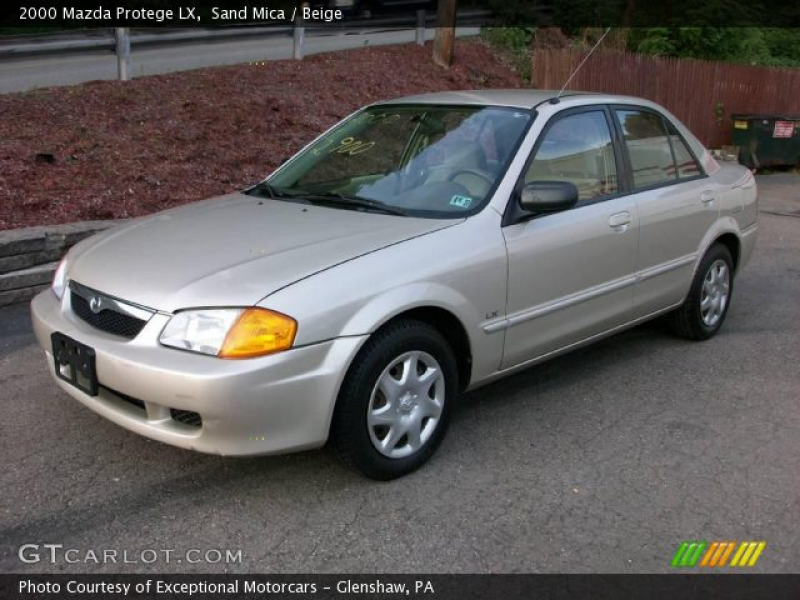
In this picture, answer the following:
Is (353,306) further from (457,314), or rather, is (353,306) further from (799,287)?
(799,287)

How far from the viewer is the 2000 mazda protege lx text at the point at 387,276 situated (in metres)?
3.20

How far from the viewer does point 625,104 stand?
505cm

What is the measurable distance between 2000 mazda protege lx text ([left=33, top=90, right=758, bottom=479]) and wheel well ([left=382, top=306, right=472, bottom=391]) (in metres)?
0.01

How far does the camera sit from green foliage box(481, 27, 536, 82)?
53.2 feet

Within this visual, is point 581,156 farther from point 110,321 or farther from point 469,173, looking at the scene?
point 110,321

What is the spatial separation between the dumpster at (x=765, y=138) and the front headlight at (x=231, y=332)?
14425mm

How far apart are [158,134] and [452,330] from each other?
19.0ft

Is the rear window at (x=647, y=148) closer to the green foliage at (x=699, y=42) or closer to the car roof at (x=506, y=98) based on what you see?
the car roof at (x=506, y=98)

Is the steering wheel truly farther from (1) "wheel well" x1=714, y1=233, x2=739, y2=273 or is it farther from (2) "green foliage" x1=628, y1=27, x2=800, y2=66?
(2) "green foliage" x1=628, y1=27, x2=800, y2=66

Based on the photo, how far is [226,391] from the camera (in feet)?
10.1

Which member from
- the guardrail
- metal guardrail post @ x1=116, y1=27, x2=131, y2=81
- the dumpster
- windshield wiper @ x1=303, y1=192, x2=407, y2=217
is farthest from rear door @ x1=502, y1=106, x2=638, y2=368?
the dumpster

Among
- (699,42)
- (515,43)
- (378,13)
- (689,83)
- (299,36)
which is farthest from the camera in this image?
(378,13)

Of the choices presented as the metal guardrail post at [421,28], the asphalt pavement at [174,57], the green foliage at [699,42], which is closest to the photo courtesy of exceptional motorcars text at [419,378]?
the asphalt pavement at [174,57]
